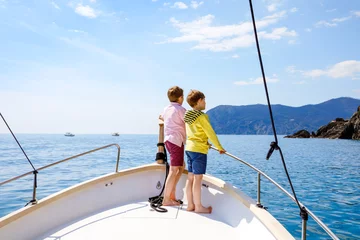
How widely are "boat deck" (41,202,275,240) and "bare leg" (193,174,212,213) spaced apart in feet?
0.22

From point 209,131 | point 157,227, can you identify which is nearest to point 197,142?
point 209,131

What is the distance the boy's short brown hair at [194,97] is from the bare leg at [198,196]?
32.9 inches

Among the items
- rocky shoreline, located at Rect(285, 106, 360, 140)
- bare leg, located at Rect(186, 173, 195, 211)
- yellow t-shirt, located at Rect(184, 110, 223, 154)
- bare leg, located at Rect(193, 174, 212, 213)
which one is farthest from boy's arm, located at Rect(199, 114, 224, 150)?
rocky shoreline, located at Rect(285, 106, 360, 140)

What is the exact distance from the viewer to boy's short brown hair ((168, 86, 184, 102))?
12.2 feet

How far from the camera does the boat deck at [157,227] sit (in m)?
2.74

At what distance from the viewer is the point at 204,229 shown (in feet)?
9.64

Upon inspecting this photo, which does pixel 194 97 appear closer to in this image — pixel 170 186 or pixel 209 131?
pixel 209 131

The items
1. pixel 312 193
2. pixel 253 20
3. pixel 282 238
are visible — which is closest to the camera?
pixel 253 20

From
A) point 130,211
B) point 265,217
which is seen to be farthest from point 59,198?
point 265,217

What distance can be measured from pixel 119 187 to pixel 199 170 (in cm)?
132

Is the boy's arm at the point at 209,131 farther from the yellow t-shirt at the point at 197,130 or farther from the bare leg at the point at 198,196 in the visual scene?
the bare leg at the point at 198,196

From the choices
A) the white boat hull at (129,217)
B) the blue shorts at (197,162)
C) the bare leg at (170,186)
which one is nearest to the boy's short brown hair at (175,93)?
the blue shorts at (197,162)

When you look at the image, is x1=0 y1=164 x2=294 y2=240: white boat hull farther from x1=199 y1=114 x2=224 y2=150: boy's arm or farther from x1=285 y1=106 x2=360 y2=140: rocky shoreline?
x1=285 y1=106 x2=360 y2=140: rocky shoreline

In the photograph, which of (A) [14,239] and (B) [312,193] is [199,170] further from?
(B) [312,193]
